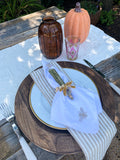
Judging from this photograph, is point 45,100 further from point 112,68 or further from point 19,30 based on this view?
point 19,30

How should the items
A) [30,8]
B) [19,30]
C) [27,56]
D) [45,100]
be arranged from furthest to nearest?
[30,8]
[19,30]
[27,56]
[45,100]

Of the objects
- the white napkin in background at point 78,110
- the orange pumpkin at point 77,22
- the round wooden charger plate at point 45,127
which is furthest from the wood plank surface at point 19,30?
the white napkin in background at point 78,110

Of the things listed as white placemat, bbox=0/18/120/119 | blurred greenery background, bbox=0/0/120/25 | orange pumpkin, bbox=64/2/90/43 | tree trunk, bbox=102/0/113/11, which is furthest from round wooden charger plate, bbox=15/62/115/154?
tree trunk, bbox=102/0/113/11

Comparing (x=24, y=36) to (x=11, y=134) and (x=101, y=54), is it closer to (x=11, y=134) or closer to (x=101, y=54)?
(x=101, y=54)

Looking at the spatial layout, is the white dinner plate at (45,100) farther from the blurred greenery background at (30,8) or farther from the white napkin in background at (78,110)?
the blurred greenery background at (30,8)

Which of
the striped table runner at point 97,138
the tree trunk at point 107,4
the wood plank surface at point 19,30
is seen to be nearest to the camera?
the striped table runner at point 97,138

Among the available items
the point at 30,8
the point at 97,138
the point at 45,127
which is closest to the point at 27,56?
the point at 45,127
